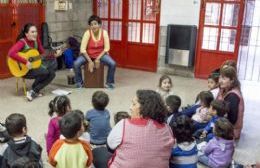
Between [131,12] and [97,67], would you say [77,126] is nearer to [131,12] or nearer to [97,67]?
[97,67]

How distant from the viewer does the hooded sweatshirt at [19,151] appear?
215cm

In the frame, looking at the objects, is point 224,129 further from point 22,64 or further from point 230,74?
point 22,64

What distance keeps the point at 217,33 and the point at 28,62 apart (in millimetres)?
3101

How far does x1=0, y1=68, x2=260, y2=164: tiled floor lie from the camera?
347 centimetres

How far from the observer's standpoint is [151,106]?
1884 millimetres

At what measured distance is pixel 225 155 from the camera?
2.76m

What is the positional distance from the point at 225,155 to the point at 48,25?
423 centimetres

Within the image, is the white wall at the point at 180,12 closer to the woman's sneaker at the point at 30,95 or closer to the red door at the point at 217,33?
the red door at the point at 217,33

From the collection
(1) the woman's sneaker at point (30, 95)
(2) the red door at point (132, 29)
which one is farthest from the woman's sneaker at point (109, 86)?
(2) the red door at point (132, 29)

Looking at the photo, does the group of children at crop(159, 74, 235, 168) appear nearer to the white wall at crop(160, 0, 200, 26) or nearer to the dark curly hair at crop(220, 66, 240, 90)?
the dark curly hair at crop(220, 66, 240, 90)

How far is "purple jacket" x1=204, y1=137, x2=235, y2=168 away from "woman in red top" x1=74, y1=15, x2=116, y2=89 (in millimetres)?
2649

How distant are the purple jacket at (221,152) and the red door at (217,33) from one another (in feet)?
10.4

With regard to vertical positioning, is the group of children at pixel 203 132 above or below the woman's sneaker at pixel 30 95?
above

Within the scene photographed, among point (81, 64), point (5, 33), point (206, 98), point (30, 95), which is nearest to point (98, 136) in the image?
point (206, 98)
